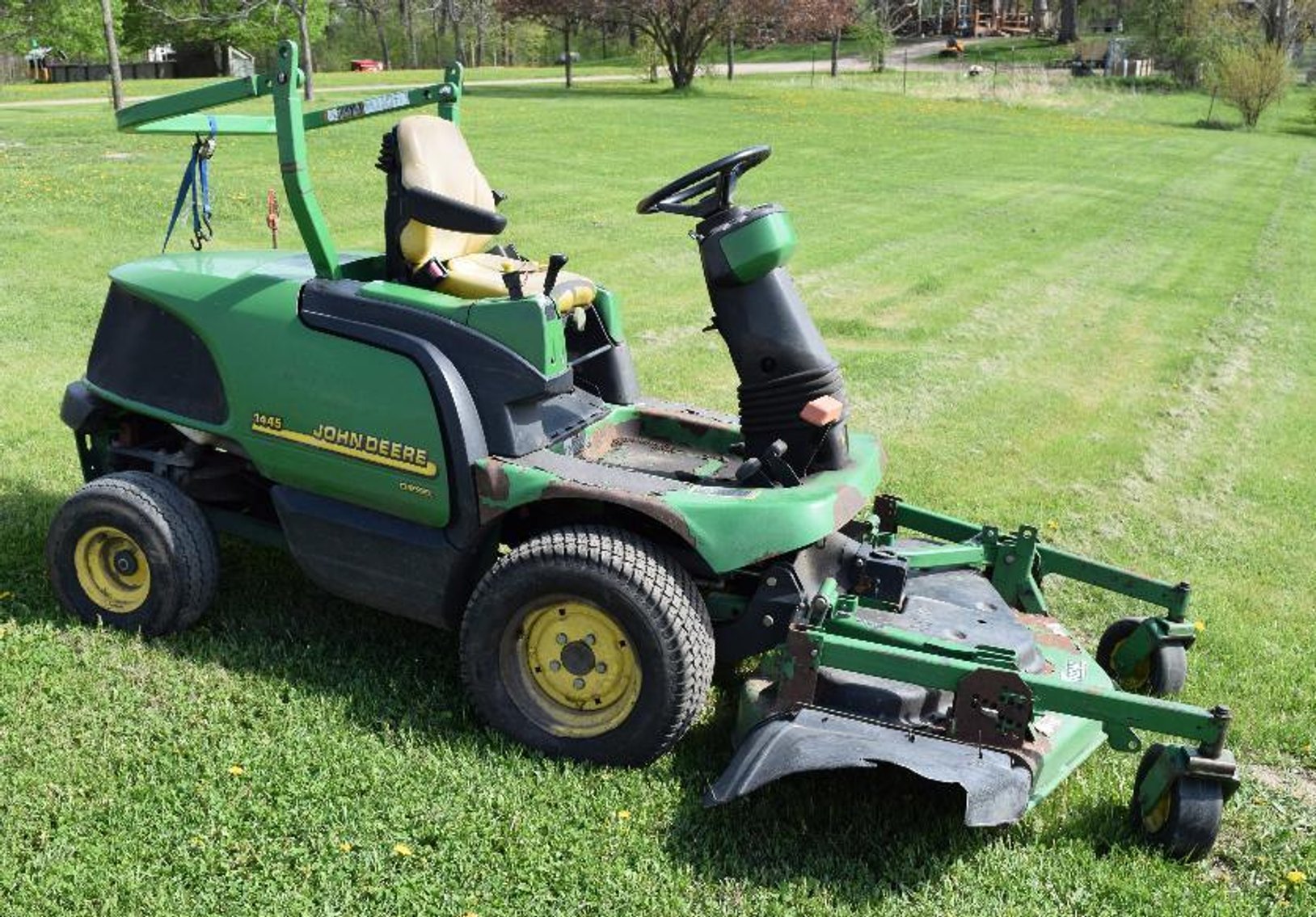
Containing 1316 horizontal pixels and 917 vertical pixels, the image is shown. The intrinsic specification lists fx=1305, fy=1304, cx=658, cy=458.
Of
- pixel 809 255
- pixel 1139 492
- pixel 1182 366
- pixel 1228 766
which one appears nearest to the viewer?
pixel 1228 766

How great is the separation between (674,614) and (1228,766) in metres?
1.48

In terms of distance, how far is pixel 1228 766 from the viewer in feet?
10.9

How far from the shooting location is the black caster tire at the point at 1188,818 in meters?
3.36

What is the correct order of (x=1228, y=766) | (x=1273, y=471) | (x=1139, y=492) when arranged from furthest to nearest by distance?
(x=1273, y=471), (x=1139, y=492), (x=1228, y=766)

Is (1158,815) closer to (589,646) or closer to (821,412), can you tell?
(821,412)

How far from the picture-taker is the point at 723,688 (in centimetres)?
425

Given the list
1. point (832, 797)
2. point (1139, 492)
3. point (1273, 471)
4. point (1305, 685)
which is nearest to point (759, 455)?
point (832, 797)

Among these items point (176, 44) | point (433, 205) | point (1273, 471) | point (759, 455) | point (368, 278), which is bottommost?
point (1273, 471)

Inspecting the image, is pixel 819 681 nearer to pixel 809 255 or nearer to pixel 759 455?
pixel 759 455

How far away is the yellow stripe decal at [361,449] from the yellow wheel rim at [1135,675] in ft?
7.84

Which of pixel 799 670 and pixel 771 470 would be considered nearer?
pixel 799 670


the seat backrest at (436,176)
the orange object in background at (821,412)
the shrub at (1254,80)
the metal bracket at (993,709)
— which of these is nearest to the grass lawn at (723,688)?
the metal bracket at (993,709)

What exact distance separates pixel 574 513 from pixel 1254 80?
1572 inches

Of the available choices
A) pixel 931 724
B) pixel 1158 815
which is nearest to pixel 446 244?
pixel 931 724
